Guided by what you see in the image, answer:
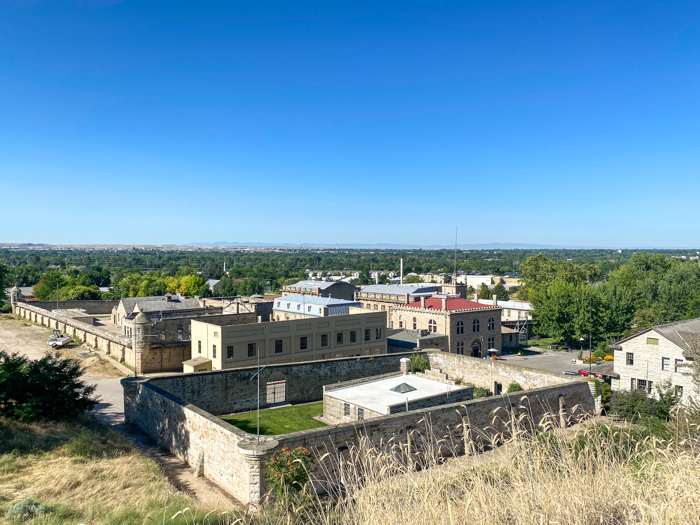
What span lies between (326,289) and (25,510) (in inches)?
2253

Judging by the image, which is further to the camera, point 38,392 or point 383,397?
point 383,397

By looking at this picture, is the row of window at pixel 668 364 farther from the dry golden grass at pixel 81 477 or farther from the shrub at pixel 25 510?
the shrub at pixel 25 510

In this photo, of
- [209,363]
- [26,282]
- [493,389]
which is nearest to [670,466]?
[493,389]

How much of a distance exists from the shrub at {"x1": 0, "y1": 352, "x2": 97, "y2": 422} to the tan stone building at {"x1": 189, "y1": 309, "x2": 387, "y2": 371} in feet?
42.0

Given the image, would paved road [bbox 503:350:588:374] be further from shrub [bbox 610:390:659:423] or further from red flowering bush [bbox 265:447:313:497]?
red flowering bush [bbox 265:447:313:497]

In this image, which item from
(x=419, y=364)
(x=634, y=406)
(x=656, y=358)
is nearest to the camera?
(x=634, y=406)

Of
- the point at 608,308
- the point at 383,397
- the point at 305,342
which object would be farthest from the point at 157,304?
the point at 608,308

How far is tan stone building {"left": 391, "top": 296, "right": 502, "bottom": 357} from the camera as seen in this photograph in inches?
1929

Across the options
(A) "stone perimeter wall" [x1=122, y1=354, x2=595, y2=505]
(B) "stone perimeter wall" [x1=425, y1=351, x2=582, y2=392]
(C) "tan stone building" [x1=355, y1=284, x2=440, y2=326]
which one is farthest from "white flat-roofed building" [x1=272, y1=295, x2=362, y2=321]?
(A) "stone perimeter wall" [x1=122, y1=354, x2=595, y2=505]

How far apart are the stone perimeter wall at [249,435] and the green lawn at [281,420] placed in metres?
1.41

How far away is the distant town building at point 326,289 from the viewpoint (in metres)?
68.4

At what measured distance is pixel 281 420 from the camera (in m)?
26.3

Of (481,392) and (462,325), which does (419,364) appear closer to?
(481,392)

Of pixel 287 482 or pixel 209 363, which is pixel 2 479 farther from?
pixel 209 363
